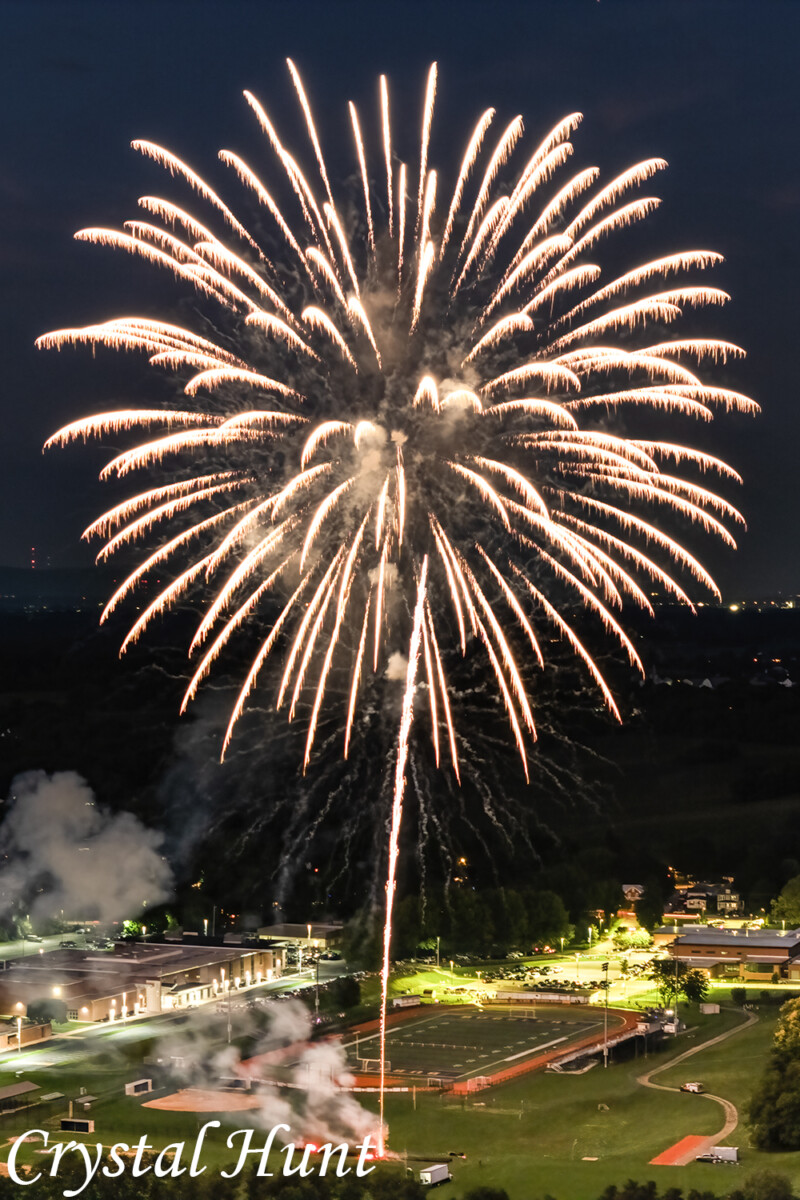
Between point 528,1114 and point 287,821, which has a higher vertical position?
point 287,821

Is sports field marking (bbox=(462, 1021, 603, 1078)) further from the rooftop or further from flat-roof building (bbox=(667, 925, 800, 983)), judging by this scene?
the rooftop

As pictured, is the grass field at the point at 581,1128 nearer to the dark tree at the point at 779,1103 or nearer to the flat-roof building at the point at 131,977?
the dark tree at the point at 779,1103

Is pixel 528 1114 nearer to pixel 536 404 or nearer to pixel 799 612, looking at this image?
pixel 536 404

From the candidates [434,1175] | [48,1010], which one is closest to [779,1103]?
[434,1175]

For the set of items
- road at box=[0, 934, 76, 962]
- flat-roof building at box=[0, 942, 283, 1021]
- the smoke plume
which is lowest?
flat-roof building at box=[0, 942, 283, 1021]

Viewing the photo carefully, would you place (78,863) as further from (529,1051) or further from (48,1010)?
(529,1051)

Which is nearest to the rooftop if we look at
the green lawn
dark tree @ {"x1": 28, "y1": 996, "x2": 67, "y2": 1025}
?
the green lawn

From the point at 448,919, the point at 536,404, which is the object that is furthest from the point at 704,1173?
the point at 448,919

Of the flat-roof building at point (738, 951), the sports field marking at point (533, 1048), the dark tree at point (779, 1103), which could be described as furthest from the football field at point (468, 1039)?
the dark tree at point (779, 1103)

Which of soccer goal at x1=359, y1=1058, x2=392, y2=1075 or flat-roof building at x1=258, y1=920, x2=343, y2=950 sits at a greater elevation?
flat-roof building at x1=258, y1=920, x2=343, y2=950
